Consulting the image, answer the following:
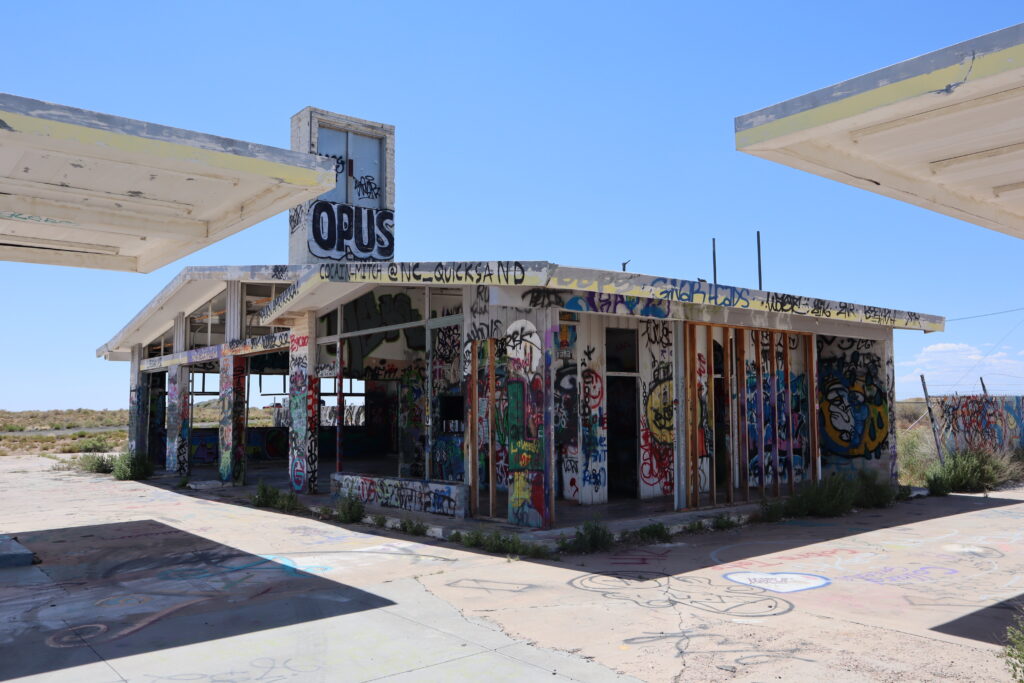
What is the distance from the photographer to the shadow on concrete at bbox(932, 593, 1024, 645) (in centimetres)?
560

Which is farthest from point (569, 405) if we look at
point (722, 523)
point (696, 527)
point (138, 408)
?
point (138, 408)

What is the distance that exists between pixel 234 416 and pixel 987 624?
15434mm

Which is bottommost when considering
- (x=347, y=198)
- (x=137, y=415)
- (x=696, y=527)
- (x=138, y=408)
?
(x=696, y=527)

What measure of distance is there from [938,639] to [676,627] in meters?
1.87

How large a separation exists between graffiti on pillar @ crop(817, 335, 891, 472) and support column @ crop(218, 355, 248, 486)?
1286 centimetres

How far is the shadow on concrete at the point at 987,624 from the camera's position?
18.4 ft

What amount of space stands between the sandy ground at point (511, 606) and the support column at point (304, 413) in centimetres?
389

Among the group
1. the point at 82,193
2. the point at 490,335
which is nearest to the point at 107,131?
the point at 82,193

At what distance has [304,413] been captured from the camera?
15094mm

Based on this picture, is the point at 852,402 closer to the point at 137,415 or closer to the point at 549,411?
the point at 549,411

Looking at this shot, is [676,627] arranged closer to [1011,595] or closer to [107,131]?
[1011,595]

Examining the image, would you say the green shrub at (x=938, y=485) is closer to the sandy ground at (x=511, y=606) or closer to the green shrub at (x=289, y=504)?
the sandy ground at (x=511, y=606)

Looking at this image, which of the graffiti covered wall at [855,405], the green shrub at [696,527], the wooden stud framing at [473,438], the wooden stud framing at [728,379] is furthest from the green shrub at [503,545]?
the graffiti covered wall at [855,405]

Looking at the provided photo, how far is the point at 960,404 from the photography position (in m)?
18.2
